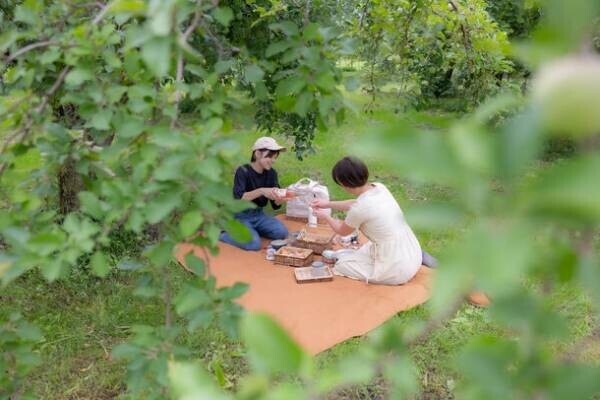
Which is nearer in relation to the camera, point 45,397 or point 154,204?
point 154,204

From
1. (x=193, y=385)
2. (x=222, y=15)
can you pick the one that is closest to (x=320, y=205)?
(x=222, y=15)

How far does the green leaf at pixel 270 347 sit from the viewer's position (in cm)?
54

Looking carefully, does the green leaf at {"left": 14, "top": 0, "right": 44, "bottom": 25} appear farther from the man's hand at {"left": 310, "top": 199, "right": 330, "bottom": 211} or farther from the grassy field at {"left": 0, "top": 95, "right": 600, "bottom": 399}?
the man's hand at {"left": 310, "top": 199, "right": 330, "bottom": 211}

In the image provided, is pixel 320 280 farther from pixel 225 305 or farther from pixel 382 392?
pixel 225 305

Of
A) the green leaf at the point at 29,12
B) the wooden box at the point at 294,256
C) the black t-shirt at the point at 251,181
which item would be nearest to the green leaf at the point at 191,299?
the green leaf at the point at 29,12

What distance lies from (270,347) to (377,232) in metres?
3.11

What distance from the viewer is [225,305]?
118 centimetres

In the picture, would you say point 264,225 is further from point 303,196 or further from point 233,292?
point 233,292

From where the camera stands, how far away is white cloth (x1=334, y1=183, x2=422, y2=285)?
3539mm

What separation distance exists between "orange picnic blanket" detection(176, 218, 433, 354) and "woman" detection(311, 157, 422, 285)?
80 millimetres

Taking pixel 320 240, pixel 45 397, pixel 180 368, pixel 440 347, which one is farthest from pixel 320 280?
pixel 180 368

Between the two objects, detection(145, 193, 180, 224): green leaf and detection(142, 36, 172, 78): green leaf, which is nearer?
detection(142, 36, 172, 78): green leaf

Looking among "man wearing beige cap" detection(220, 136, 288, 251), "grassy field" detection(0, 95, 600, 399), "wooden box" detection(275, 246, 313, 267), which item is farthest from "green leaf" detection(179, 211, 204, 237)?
"man wearing beige cap" detection(220, 136, 288, 251)

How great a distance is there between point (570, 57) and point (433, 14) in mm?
2632
